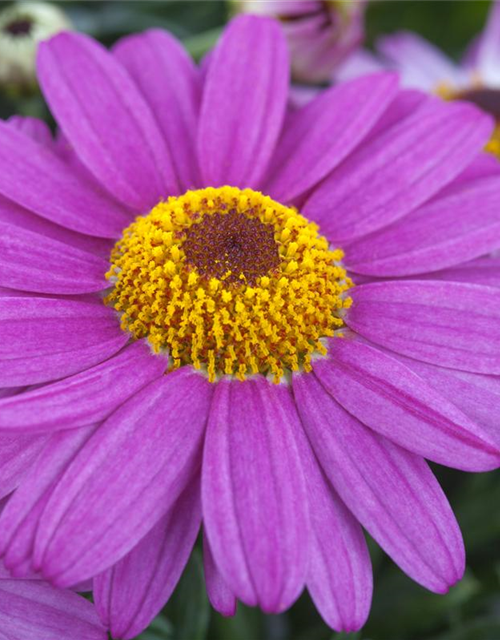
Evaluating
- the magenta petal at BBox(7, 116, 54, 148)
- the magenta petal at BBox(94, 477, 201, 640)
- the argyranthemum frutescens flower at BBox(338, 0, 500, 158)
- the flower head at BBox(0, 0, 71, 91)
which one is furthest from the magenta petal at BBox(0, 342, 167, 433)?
the argyranthemum frutescens flower at BBox(338, 0, 500, 158)

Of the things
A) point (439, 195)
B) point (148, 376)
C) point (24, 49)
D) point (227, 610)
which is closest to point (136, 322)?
point (148, 376)

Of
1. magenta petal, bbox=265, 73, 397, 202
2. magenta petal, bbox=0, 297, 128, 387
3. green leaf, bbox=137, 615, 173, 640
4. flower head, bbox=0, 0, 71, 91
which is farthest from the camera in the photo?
flower head, bbox=0, 0, 71, 91

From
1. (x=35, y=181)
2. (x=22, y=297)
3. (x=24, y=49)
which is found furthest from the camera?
(x=24, y=49)

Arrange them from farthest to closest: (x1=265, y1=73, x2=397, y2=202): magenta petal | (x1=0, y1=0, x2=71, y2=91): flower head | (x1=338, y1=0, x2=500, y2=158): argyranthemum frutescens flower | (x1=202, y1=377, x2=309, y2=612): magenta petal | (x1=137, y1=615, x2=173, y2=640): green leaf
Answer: (x1=338, y1=0, x2=500, y2=158): argyranthemum frutescens flower < (x1=0, y1=0, x2=71, y2=91): flower head < (x1=265, y1=73, x2=397, y2=202): magenta petal < (x1=137, y1=615, x2=173, y2=640): green leaf < (x1=202, y1=377, x2=309, y2=612): magenta petal

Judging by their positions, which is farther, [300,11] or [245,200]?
[300,11]

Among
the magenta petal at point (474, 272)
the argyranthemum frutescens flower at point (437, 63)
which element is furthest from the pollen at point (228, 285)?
the argyranthemum frutescens flower at point (437, 63)

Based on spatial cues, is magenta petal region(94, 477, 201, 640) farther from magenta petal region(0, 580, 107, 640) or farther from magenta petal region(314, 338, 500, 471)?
magenta petal region(314, 338, 500, 471)

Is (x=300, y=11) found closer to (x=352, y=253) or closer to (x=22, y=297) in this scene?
(x=352, y=253)

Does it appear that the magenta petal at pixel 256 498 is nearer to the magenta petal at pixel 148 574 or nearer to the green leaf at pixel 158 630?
the magenta petal at pixel 148 574
